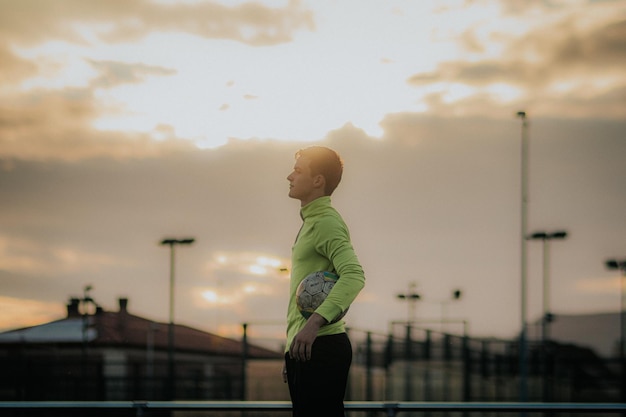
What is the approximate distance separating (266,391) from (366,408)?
20949 millimetres

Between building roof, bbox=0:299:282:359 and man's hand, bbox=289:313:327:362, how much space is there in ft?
136

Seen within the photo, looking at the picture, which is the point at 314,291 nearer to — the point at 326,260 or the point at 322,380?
the point at 326,260

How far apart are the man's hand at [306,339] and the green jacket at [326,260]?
0.10 ft

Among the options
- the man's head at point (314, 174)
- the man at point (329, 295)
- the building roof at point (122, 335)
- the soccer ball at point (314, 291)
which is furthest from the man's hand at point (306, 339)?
the building roof at point (122, 335)

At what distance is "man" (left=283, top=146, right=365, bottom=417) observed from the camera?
12.0 ft

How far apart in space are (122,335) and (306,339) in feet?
190

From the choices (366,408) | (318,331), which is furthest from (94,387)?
(318,331)

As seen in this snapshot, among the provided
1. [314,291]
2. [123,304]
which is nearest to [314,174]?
[314,291]

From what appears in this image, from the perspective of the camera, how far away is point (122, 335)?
2349 inches

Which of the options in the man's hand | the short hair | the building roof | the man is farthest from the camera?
the building roof

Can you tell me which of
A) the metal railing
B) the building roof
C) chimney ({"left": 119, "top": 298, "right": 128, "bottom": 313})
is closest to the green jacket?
the metal railing

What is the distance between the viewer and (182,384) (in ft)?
95.2

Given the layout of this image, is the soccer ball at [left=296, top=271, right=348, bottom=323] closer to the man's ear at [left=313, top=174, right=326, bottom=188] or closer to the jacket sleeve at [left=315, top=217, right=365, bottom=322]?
the jacket sleeve at [left=315, top=217, right=365, bottom=322]

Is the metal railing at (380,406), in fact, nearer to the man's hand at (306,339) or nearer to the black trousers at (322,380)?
the black trousers at (322,380)
